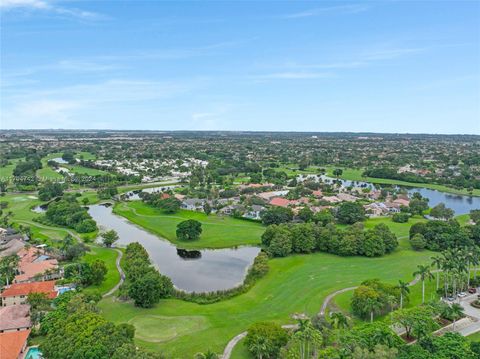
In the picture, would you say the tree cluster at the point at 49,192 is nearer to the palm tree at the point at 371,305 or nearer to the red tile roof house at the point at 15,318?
the red tile roof house at the point at 15,318

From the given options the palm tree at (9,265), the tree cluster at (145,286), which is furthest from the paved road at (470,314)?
the palm tree at (9,265)

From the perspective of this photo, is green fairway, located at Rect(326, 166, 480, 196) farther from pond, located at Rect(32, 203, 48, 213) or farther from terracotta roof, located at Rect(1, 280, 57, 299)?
terracotta roof, located at Rect(1, 280, 57, 299)

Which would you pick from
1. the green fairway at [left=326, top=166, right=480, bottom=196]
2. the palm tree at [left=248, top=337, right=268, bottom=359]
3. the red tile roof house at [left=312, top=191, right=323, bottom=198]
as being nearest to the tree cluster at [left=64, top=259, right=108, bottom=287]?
the palm tree at [left=248, top=337, right=268, bottom=359]

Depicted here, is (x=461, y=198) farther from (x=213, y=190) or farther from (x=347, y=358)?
(x=347, y=358)

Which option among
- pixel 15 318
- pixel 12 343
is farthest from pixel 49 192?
pixel 12 343

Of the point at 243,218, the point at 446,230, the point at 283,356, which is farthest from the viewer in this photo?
the point at 243,218

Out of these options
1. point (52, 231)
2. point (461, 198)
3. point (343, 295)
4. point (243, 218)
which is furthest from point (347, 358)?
point (461, 198)

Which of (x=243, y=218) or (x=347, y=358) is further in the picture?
(x=243, y=218)

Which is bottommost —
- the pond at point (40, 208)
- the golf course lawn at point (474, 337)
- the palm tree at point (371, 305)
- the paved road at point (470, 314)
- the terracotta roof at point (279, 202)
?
the pond at point (40, 208)
